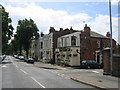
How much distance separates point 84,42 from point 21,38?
3507 centimetres

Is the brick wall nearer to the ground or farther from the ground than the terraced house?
nearer to the ground

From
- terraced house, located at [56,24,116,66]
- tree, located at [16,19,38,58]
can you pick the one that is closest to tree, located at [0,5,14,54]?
tree, located at [16,19,38,58]

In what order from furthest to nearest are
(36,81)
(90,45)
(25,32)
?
(25,32) → (90,45) → (36,81)

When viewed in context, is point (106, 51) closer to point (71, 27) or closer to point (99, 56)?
point (99, 56)

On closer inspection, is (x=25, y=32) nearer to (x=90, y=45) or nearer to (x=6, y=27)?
(x=6, y=27)

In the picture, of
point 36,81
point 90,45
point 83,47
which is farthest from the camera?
point 90,45

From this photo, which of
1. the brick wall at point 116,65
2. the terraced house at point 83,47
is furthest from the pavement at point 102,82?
the terraced house at point 83,47

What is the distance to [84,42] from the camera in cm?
3869

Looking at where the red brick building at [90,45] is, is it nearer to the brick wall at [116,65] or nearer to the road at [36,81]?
the road at [36,81]

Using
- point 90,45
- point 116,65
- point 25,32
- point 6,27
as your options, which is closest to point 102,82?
point 116,65

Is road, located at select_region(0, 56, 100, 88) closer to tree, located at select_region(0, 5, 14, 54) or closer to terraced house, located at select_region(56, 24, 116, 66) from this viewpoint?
terraced house, located at select_region(56, 24, 116, 66)

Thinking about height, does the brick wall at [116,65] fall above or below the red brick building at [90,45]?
below

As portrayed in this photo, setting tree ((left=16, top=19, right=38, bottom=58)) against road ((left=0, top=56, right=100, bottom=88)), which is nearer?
road ((left=0, top=56, right=100, bottom=88))

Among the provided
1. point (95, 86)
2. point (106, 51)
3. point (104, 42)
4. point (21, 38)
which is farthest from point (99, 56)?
point (21, 38)
